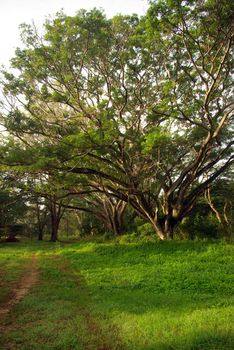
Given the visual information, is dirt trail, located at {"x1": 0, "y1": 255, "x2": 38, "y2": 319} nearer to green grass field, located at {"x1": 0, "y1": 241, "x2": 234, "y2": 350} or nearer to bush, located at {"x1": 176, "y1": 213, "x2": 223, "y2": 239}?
green grass field, located at {"x1": 0, "y1": 241, "x2": 234, "y2": 350}

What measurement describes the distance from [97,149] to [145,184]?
13.8 feet

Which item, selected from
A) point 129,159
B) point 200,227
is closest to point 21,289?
point 129,159

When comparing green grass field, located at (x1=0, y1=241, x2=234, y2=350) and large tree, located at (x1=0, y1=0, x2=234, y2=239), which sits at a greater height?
large tree, located at (x1=0, y1=0, x2=234, y2=239)

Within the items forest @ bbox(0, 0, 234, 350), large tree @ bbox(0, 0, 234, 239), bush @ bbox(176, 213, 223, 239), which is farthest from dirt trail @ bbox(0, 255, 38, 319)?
bush @ bbox(176, 213, 223, 239)

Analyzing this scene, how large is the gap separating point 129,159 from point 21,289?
356 inches

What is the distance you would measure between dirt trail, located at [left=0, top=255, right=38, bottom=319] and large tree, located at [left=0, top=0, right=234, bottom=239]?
4608 mm

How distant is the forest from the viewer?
723 centimetres

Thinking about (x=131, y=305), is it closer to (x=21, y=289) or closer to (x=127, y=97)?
(x=21, y=289)

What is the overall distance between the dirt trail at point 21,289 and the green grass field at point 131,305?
0.70 ft

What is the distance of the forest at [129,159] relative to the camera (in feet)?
23.7

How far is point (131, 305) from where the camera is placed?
27.9 feet

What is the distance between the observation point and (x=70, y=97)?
16.8m

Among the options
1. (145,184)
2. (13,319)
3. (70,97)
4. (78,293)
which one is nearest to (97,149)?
(70,97)

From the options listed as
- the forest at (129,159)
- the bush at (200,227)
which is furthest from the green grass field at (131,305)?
the bush at (200,227)
